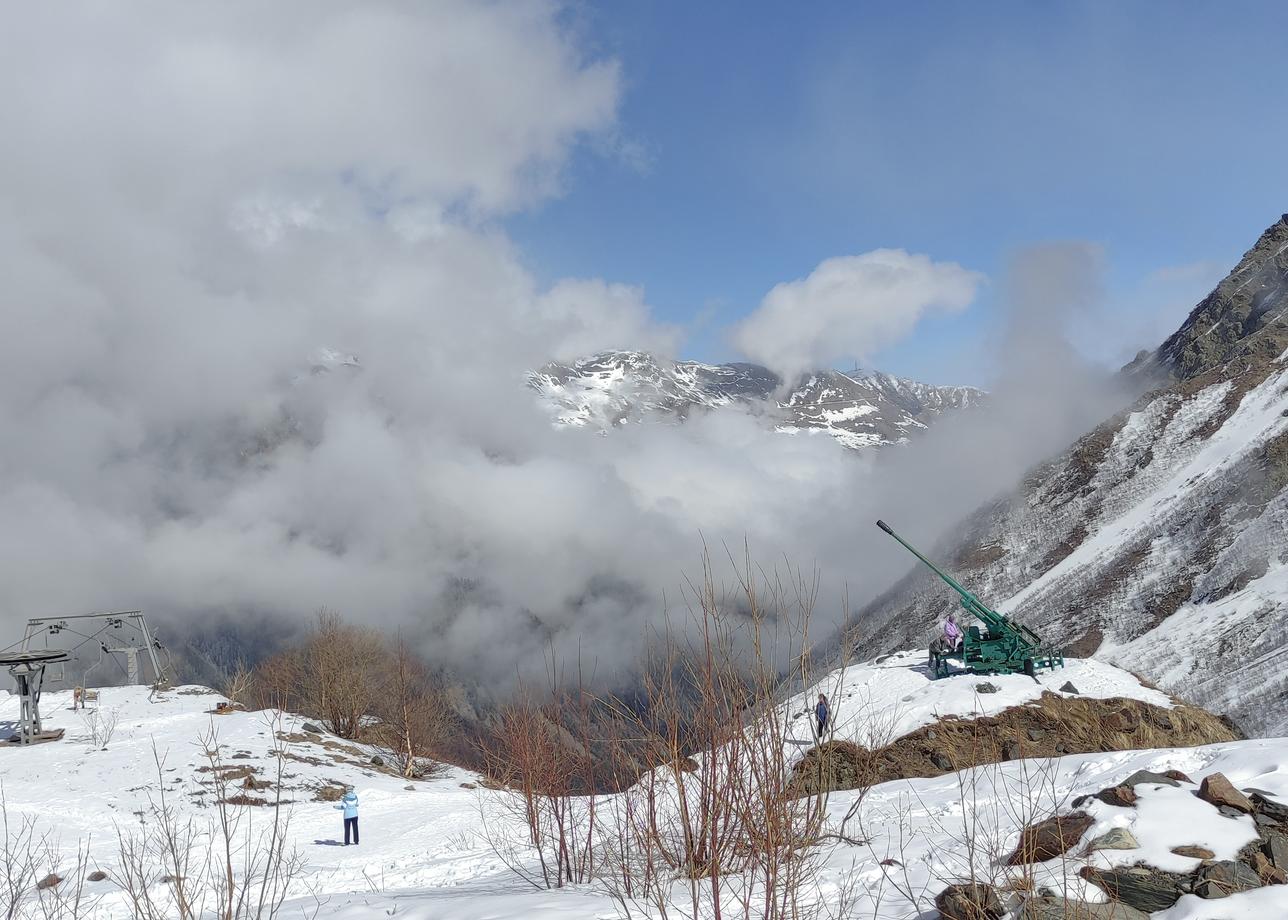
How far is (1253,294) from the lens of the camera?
78.9 meters

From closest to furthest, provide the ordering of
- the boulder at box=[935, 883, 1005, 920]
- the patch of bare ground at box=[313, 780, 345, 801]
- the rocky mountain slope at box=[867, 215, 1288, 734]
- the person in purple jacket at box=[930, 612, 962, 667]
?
the boulder at box=[935, 883, 1005, 920]
the patch of bare ground at box=[313, 780, 345, 801]
the person in purple jacket at box=[930, 612, 962, 667]
the rocky mountain slope at box=[867, 215, 1288, 734]

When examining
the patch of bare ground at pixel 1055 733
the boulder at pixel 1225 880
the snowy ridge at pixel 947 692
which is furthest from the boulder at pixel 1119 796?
the snowy ridge at pixel 947 692

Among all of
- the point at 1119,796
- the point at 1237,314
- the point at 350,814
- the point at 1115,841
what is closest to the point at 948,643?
the point at 1119,796

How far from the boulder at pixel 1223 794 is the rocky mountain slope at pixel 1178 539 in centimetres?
2454

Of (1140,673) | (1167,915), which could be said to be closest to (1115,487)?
(1140,673)

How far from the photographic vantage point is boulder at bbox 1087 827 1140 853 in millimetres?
7820

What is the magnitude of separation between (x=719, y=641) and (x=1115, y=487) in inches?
2530

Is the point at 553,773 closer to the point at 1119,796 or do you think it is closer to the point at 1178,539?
the point at 1119,796

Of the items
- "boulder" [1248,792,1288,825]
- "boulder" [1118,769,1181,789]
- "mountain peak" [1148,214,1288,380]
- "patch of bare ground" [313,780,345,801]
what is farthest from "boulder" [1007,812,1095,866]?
"mountain peak" [1148,214,1288,380]

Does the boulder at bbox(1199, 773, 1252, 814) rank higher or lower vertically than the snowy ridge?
lower

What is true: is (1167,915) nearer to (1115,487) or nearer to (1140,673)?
(1140,673)

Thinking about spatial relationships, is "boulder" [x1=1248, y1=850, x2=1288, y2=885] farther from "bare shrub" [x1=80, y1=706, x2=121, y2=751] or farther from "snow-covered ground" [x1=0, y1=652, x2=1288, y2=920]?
"bare shrub" [x1=80, y1=706, x2=121, y2=751]

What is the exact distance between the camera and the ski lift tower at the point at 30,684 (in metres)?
29.7

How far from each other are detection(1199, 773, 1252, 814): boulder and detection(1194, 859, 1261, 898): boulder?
1.19 meters
